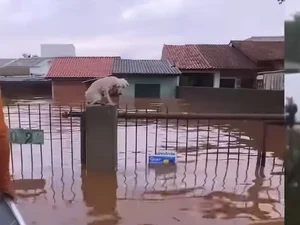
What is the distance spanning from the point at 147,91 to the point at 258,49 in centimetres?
788

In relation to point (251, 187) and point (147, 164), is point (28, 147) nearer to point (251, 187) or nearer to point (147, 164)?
point (147, 164)

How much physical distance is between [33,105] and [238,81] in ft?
39.8

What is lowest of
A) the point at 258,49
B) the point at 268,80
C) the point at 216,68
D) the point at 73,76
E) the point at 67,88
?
the point at 67,88

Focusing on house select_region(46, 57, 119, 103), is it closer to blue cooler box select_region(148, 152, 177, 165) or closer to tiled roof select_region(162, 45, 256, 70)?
tiled roof select_region(162, 45, 256, 70)

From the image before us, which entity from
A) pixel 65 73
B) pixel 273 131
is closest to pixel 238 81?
pixel 65 73

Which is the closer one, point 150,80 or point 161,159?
point 161,159

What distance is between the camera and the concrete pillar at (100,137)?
4.60 meters

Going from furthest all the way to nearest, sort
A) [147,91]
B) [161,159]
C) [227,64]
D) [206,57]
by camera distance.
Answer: [206,57]
[227,64]
[147,91]
[161,159]

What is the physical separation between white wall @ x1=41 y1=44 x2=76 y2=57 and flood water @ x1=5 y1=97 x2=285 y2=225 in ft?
87.4

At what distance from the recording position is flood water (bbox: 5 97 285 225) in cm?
335

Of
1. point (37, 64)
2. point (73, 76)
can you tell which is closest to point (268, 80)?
point (73, 76)

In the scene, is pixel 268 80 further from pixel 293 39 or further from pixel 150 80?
pixel 293 39

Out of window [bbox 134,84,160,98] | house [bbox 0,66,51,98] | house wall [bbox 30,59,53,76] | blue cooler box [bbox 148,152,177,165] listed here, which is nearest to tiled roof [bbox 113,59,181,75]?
window [bbox 134,84,160,98]

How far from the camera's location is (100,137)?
15.3ft
